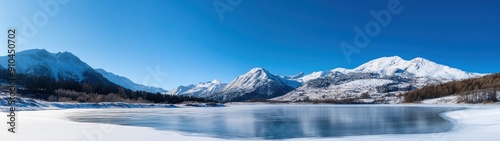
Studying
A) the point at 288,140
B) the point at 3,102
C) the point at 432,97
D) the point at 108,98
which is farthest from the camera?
the point at 432,97

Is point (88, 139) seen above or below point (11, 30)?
below

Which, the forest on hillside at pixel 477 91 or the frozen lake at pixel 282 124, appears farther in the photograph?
the forest on hillside at pixel 477 91

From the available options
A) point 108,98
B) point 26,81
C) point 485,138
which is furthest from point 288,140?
point 26,81

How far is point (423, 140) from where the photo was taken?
18.1 metres

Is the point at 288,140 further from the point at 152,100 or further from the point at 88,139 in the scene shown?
the point at 152,100

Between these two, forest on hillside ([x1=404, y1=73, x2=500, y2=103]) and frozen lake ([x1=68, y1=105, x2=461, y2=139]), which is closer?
frozen lake ([x1=68, y1=105, x2=461, y2=139])

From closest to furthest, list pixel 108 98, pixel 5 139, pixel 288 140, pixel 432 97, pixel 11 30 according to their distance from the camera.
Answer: pixel 5 139 → pixel 288 140 → pixel 11 30 → pixel 108 98 → pixel 432 97

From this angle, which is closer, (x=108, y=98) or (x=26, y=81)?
(x=108, y=98)

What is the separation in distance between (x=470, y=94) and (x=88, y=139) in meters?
173

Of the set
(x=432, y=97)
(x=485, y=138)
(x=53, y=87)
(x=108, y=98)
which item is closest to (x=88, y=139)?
(x=485, y=138)

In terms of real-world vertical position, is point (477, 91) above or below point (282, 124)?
above

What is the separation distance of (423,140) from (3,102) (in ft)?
212

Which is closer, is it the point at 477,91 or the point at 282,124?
the point at 282,124

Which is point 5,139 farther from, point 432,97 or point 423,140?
point 432,97
